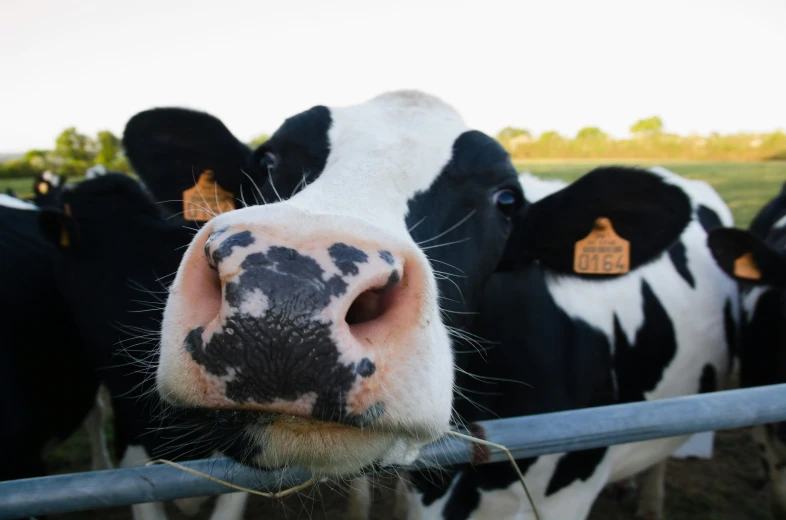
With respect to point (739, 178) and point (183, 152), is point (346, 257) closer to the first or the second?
point (183, 152)

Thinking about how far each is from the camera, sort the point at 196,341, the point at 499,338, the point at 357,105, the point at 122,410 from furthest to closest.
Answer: the point at 122,410 → the point at 499,338 → the point at 357,105 → the point at 196,341

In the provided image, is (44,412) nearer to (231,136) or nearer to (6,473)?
(6,473)

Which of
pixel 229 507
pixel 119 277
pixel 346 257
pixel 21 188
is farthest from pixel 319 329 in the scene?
pixel 21 188

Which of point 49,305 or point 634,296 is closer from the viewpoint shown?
point 634,296

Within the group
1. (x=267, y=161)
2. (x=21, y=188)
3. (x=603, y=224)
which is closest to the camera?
(x=267, y=161)

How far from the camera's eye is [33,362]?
315cm

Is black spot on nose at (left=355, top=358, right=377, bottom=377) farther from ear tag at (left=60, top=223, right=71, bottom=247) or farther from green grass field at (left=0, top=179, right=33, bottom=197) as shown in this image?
green grass field at (left=0, top=179, right=33, bottom=197)

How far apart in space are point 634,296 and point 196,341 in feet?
9.39

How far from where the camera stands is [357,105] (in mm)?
2254

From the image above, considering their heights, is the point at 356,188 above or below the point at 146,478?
above

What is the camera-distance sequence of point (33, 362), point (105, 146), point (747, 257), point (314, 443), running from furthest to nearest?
point (105, 146), point (747, 257), point (33, 362), point (314, 443)

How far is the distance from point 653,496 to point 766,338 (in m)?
1.45

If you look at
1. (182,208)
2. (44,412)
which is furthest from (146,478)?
(44,412)

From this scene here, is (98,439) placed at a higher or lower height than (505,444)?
lower
